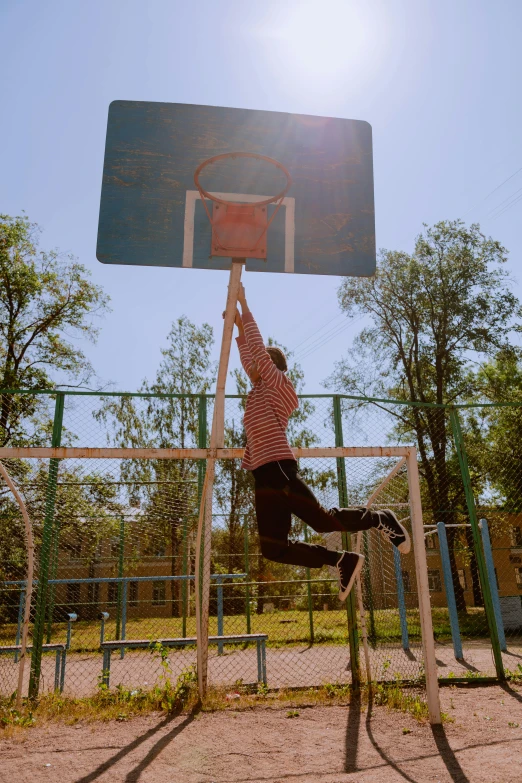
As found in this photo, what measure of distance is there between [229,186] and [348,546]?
11.2 ft

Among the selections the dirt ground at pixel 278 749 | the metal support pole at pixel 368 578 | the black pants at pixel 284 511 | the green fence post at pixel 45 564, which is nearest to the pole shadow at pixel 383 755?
the dirt ground at pixel 278 749

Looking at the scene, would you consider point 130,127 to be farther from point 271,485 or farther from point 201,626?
point 201,626

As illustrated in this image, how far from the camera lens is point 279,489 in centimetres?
372

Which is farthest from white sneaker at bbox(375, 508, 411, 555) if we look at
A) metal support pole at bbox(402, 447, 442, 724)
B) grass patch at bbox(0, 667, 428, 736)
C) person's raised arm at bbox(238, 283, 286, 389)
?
grass patch at bbox(0, 667, 428, 736)

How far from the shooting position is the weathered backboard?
14.5 ft

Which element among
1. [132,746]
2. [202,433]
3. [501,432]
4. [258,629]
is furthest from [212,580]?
[501,432]

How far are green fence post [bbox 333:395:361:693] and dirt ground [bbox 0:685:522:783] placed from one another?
2.42 ft

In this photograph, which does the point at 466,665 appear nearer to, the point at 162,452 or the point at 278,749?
the point at 278,749

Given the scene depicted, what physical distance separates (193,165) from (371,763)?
160 inches

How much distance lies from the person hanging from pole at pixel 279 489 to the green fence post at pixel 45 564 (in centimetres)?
241

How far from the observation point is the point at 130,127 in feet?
15.3

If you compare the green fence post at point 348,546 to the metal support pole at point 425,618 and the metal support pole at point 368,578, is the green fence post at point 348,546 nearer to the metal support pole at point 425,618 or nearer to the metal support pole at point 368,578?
the metal support pole at point 368,578

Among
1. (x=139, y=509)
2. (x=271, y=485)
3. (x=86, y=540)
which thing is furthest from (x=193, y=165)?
(x=86, y=540)

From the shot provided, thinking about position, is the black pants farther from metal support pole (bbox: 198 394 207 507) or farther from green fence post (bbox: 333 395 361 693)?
metal support pole (bbox: 198 394 207 507)
